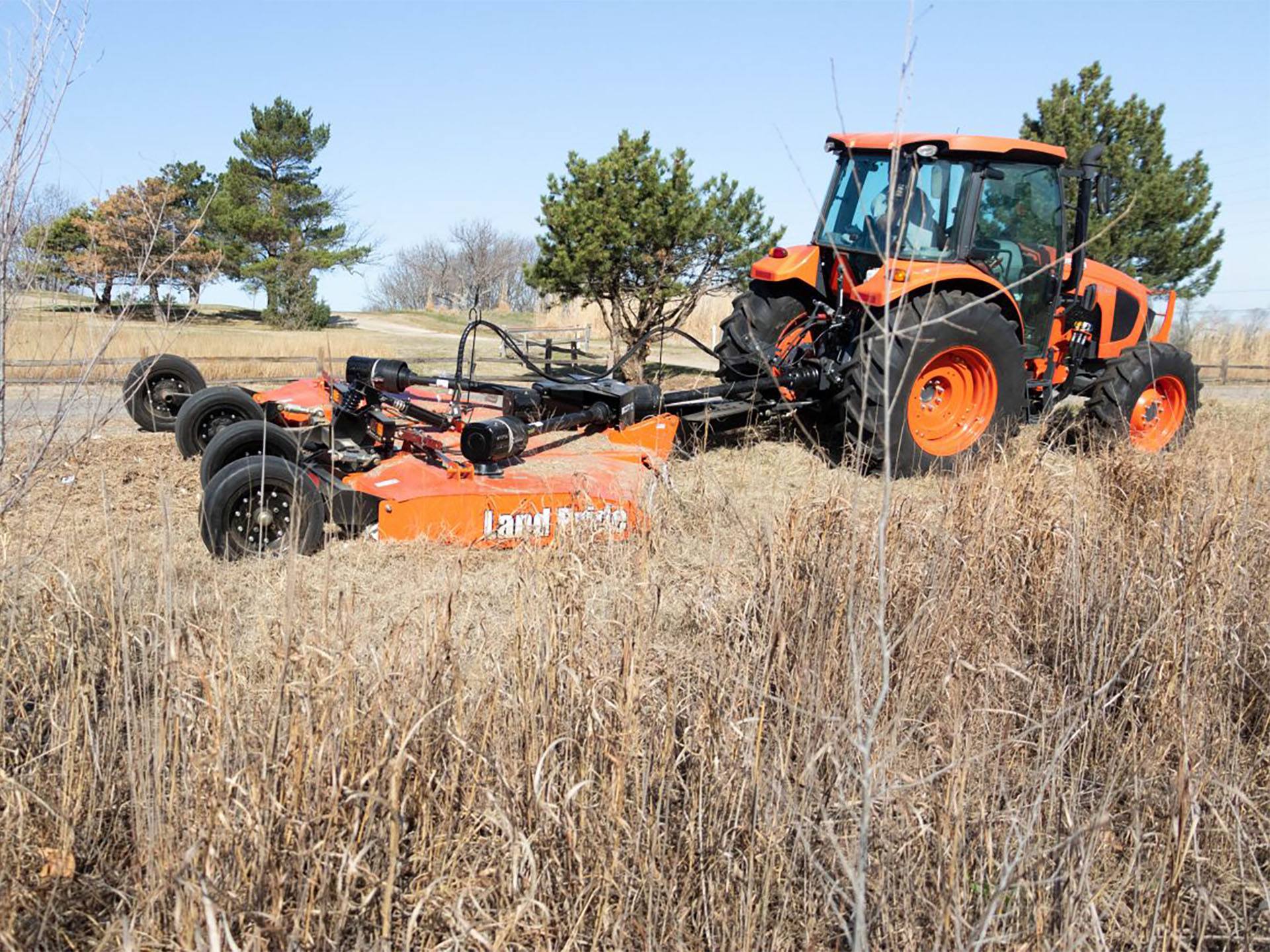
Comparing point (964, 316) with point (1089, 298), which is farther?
point (1089, 298)

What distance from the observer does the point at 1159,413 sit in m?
8.38

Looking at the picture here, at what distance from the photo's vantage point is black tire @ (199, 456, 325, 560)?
4.48 meters

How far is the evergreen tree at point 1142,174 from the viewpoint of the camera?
18203 mm

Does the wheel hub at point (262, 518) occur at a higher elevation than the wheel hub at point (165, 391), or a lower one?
lower

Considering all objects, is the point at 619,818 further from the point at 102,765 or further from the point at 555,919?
the point at 102,765

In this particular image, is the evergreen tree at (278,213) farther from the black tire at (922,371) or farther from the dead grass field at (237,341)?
the black tire at (922,371)

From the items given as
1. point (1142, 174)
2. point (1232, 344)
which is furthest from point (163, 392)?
point (1232, 344)

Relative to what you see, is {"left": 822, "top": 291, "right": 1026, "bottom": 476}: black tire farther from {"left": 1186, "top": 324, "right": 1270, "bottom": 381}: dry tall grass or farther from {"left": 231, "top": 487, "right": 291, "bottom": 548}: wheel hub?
{"left": 1186, "top": 324, "right": 1270, "bottom": 381}: dry tall grass

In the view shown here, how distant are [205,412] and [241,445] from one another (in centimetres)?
158

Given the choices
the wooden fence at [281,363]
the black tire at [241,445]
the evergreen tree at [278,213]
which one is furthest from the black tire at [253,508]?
the evergreen tree at [278,213]

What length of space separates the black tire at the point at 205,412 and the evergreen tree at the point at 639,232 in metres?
8.20

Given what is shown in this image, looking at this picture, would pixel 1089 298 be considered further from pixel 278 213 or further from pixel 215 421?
pixel 278 213


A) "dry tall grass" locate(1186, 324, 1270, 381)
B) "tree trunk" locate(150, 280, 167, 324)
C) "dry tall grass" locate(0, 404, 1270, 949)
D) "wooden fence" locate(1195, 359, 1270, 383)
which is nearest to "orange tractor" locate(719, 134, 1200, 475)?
"dry tall grass" locate(0, 404, 1270, 949)

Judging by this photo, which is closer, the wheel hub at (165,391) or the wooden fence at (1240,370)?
the wheel hub at (165,391)
